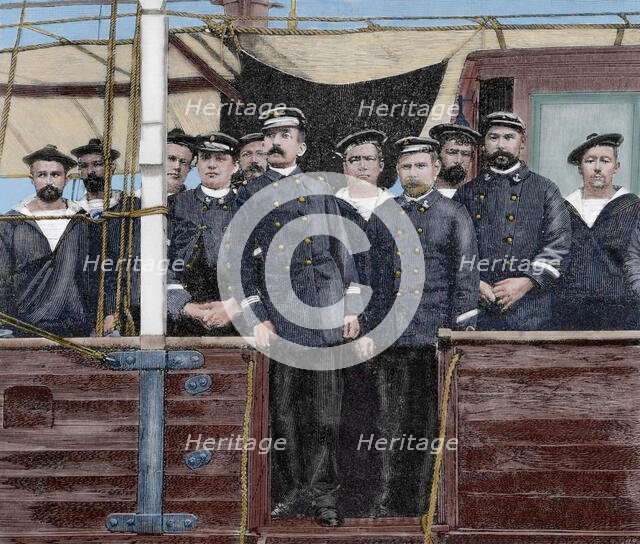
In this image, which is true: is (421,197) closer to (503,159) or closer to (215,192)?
(503,159)

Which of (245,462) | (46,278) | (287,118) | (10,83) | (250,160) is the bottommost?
(245,462)

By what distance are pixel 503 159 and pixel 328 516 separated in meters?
2.46

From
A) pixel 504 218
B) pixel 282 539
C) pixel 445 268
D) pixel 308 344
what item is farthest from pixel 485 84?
pixel 282 539

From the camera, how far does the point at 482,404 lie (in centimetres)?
486

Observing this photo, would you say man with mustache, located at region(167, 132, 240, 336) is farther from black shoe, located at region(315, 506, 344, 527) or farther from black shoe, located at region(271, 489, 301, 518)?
black shoe, located at region(315, 506, 344, 527)

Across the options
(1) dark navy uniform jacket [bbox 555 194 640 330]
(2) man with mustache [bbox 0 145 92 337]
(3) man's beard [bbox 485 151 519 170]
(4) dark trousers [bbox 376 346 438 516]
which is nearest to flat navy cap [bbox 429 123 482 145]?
(3) man's beard [bbox 485 151 519 170]

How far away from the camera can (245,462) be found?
4.89m

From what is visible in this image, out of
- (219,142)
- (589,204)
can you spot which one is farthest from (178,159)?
(589,204)

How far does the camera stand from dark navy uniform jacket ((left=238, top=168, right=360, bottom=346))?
5379 millimetres

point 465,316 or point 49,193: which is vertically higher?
point 49,193

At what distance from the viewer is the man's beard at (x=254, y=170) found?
5.67 metres

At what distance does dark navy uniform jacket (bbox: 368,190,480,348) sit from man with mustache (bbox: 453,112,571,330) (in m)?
0.09
